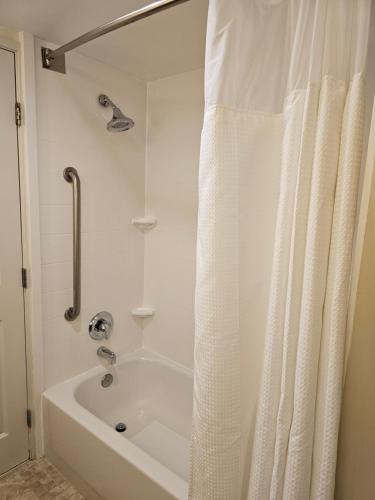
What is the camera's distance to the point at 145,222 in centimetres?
197

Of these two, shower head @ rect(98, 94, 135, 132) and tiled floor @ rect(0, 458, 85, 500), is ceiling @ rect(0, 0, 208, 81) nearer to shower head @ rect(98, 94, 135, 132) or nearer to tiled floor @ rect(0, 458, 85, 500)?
shower head @ rect(98, 94, 135, 132)

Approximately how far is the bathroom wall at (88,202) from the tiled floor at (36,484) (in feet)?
1.50

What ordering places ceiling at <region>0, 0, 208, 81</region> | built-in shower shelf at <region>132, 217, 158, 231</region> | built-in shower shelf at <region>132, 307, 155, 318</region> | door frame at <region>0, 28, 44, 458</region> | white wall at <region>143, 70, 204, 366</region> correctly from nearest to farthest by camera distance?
ceiling at <region>0, 0, 208, 81</region> < door frame at <region>0, 28, 44, 458</region> < white wall at <region>143, 70, 204, 366</region> < built-in shower shelf at <region>132, 217, 158, 231</region> < built-in shower shelf at <region>132, 307, 155, 318</region>

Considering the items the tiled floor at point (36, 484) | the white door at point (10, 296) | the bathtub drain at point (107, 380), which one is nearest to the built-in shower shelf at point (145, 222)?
the white door at point (10, 296)

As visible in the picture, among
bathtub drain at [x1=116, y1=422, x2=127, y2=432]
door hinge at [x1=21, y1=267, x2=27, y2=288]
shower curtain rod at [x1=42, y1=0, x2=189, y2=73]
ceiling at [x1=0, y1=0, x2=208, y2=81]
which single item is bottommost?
bathtub drain at [x1=116, y1=422, x2=127, y2=432]

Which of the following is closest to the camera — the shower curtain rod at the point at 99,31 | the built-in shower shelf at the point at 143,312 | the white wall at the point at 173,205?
the shower curtain rod at the point at 99,31

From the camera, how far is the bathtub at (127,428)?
124 centimetres

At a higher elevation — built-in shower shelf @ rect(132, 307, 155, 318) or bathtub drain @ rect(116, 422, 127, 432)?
built-in shower shelf @ rect(132, 307, 155, 318)

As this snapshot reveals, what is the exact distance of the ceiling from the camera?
3.83 ft

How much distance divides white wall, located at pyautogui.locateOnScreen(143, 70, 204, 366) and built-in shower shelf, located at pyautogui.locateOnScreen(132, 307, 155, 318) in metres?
0.04

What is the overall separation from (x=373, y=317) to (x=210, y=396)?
1.43ft

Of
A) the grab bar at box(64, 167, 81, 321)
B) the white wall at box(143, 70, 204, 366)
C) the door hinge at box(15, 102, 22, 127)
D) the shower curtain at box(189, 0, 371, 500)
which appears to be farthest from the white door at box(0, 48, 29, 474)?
the shower curtain at box(189, 0, 371, 500)

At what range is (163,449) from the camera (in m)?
1.76

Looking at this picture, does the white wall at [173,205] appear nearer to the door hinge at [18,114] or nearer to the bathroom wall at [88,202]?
the bathroom wall at [88,202]
